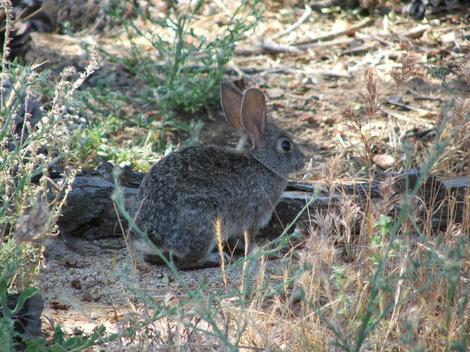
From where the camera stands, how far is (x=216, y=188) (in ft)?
17.9

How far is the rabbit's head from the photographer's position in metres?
5.95

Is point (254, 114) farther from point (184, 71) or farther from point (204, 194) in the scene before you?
point (184, 71)

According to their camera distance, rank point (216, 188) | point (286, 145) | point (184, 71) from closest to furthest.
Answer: point (216, 188), point (286, 145), point (184, 71)

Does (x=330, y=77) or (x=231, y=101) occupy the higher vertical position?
(x=231, y=101)

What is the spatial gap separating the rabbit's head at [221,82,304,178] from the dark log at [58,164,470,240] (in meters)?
0.22

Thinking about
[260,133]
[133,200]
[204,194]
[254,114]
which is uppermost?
[254,114]

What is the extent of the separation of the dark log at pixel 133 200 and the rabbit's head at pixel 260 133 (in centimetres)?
22

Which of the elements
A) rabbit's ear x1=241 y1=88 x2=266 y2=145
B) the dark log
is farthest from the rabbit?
the dark log

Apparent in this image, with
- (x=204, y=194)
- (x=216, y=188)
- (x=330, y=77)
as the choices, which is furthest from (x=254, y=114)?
(x=330, y=77)

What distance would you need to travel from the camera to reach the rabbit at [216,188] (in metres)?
5.23

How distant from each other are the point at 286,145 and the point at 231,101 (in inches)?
21.3

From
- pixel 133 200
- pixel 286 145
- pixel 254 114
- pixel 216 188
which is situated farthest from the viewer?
pixel 286 145

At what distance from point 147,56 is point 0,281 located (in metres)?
4.71

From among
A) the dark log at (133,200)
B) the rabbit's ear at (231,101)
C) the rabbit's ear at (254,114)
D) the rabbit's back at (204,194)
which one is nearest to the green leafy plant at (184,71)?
the rabbit's ear at (231,101)
